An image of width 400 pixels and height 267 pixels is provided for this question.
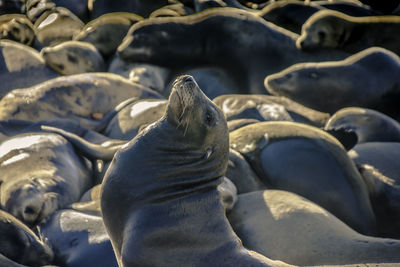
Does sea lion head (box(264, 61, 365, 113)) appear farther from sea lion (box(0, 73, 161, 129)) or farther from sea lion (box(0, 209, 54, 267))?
sea lion (box(0, 209, 54, 267))

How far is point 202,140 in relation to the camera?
2645 millimetres

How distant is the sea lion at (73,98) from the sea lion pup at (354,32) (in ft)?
6.05

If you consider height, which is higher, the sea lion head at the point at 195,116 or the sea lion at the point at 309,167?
the sea lion head at the point at 195,116

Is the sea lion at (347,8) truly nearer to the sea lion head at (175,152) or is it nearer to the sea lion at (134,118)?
the sea lion at (134,118)

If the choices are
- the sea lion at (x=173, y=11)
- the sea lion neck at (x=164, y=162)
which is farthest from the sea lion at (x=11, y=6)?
the sea lion neck at (x=164, y=162)

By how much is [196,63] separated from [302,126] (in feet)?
7.77

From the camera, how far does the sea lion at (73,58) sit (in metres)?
6.23

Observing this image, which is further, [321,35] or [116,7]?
[116,7]

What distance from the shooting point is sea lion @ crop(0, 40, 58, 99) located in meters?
6.05

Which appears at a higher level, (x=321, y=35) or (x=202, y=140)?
(x=202, y=140)

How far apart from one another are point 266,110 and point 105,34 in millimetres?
2319

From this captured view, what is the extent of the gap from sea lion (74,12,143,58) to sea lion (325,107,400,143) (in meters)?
2.68

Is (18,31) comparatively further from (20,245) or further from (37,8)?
(20,245)

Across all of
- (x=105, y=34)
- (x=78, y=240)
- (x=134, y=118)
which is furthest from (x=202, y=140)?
(x=105, y=34)
